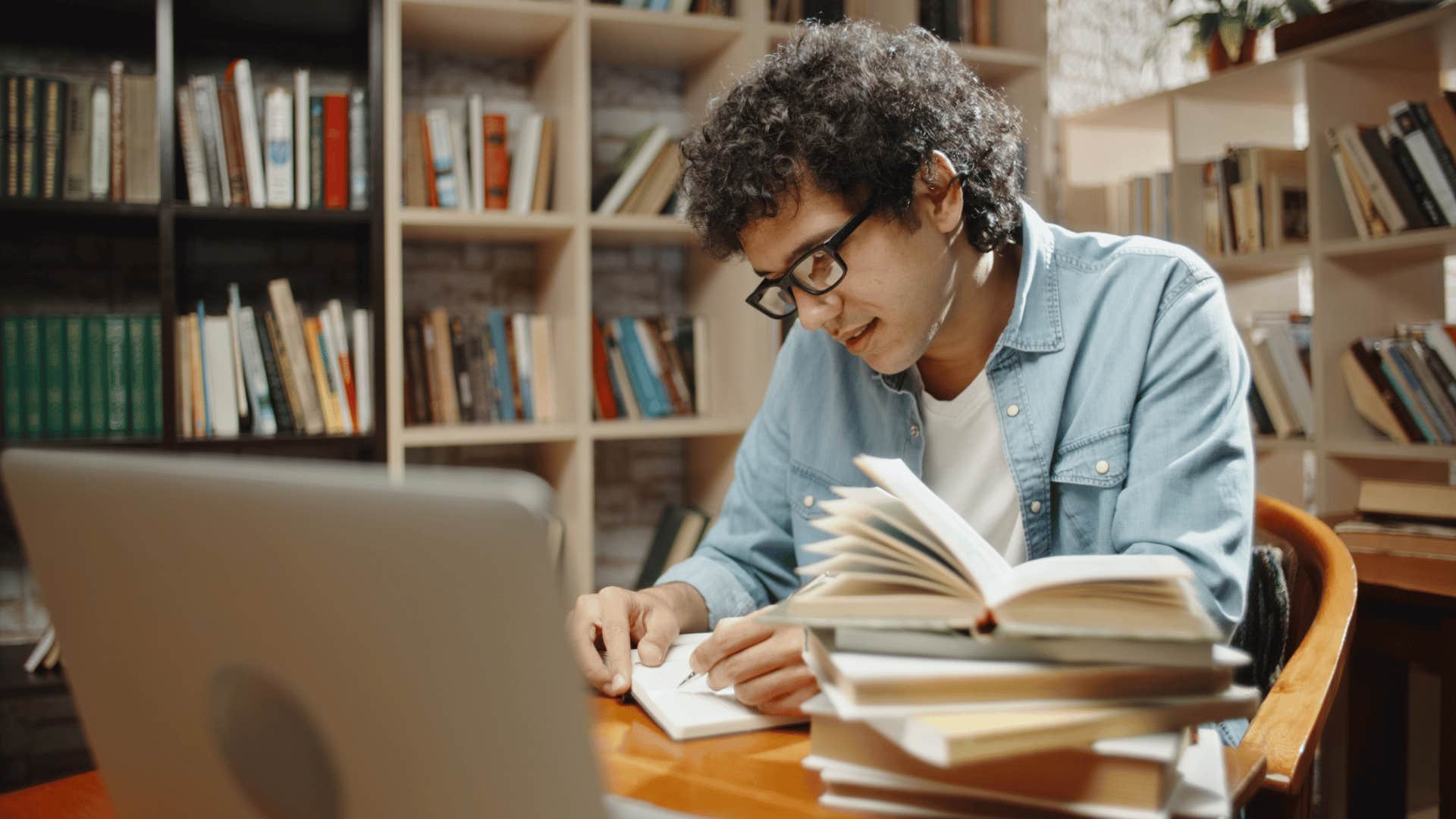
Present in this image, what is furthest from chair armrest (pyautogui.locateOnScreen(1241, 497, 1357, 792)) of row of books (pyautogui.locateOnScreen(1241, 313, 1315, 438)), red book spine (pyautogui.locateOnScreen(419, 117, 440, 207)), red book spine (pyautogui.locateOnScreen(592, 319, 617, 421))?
red book spine (pyautogui.locateOnScreen(419, 117, 440, 207))

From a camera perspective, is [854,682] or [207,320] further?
[207,320]

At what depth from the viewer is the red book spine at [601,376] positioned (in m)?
2.52

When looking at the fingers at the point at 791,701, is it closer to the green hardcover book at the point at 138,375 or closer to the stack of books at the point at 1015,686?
the stack of books at the point at 1015,686

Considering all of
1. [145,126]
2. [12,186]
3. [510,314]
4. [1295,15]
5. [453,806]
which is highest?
[1295,15]

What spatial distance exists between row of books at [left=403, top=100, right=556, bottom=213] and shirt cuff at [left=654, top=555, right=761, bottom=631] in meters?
1.43

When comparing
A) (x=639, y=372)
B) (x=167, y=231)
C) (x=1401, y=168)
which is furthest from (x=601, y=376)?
(x=1401, y=168)

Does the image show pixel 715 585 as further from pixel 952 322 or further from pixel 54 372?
pixel 54 372

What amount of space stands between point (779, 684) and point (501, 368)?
180cm

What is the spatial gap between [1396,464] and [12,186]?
3.06 m

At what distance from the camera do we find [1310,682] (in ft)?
2.70

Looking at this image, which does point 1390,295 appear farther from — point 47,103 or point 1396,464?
point 47,103

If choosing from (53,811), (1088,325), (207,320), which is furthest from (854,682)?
(207,320)

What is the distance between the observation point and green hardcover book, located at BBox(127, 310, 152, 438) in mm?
2094

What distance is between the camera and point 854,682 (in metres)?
0.54
